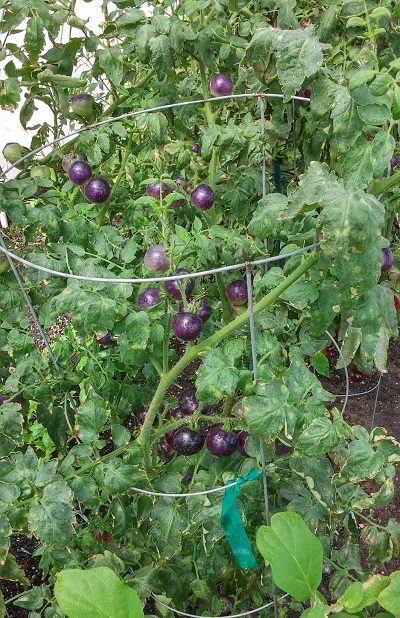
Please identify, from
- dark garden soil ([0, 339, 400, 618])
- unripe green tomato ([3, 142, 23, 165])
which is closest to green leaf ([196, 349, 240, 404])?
→ unripe green tomato ([3, 142, 23, 165])

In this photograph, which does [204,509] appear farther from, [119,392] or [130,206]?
[130,206]

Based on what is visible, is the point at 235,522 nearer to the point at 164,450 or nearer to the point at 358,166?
the point at 164,450

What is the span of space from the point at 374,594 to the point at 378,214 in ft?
1.54

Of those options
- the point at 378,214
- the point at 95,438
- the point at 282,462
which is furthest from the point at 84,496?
the point at 378,214

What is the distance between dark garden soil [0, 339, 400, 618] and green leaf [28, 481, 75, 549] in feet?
3.03

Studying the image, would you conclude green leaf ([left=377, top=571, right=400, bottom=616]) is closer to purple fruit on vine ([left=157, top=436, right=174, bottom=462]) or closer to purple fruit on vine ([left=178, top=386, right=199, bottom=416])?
purple fruit on vine ([left=178, top=386, right=199, bottom=416])

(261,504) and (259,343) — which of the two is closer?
(259,343)

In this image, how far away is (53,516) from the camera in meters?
1.05

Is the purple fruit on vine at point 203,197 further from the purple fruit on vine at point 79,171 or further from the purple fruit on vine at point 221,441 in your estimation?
the purple fruit on vine at point 221,441

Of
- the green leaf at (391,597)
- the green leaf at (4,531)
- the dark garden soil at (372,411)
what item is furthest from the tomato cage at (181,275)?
the dark garden soil at (372,411)

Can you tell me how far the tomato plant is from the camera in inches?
38.1

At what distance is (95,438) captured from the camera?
119cm

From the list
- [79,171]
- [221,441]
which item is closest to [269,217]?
[221,441]

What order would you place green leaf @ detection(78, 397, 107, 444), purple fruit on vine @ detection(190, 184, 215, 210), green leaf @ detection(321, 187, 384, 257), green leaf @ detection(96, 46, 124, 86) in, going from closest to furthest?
green leaf @ detection(321, 187, 384, 257)
green leaf @ detection(78, 397, 107, 444)
purple fruit on vine @ detection(190, 184, 215, 210)
green leaf @ detection(96, 46, 124, 86)
